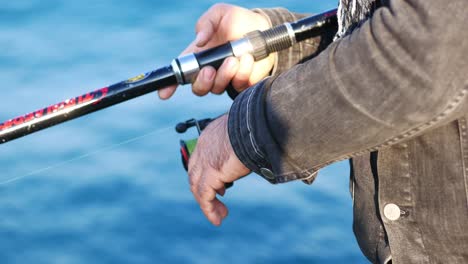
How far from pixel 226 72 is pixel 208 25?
0.18 m

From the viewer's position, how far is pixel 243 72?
1.44m

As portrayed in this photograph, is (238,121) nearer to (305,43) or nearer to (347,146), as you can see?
(347,146)

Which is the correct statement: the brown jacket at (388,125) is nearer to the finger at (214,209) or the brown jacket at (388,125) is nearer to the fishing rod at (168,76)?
the finger at (214,209)

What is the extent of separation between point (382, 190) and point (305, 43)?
52cm

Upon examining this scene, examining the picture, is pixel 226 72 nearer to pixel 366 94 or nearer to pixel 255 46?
pixel 255 46

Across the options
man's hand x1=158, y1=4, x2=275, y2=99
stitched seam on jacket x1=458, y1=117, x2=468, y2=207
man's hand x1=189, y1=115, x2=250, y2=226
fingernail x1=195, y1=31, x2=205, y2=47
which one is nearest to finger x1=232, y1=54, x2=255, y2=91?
man's hand x1=158, y1=4, x2=275, y2=99

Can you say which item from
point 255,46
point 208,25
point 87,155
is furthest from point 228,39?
point 87,155

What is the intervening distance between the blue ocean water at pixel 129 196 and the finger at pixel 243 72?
0.73 m

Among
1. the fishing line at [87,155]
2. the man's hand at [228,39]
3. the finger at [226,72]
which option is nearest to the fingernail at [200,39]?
the man's hand at [228,39]

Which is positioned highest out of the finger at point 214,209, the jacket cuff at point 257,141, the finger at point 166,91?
the finger at point 166,91

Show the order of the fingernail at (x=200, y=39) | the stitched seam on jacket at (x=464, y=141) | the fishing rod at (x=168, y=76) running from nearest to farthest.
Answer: the stitched seam on jacket at (x=464, y=141)
the fishing rod at (x=168, y=76)
the fingernail at (x=200, y=39)

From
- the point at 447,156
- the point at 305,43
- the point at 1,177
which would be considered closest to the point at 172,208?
the point at 1,177

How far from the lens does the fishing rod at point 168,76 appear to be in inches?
54.3

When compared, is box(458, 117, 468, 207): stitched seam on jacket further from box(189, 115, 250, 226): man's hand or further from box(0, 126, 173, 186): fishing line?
box(0, 126, 173, 186): fishing line
